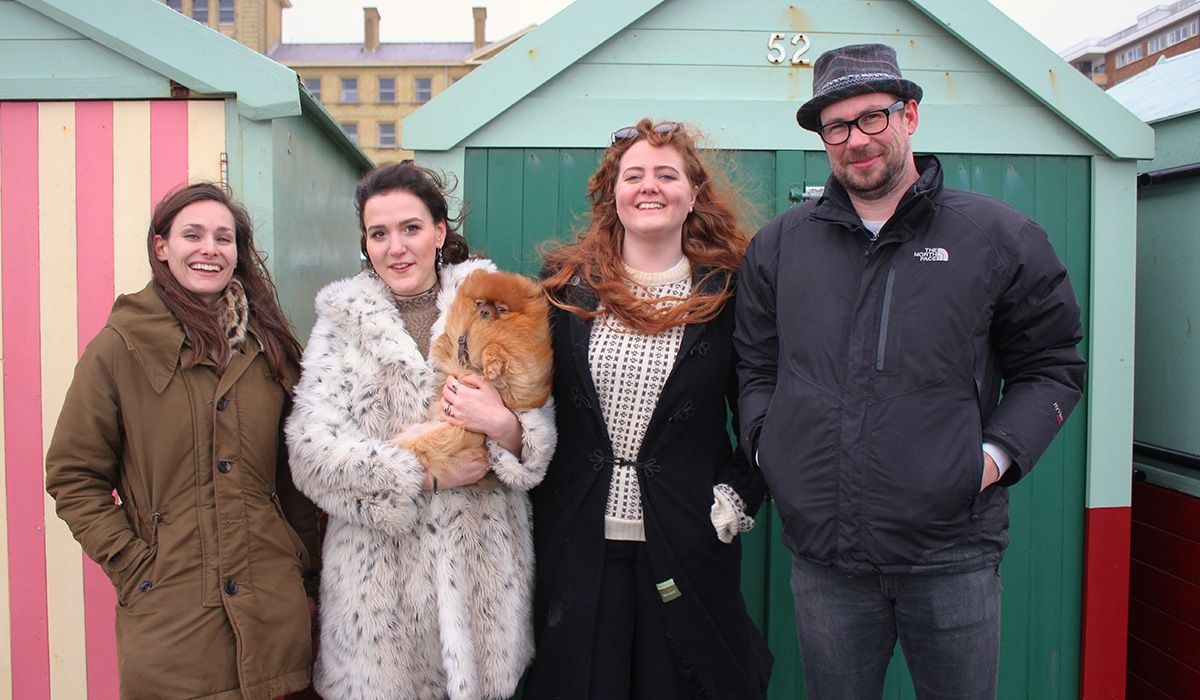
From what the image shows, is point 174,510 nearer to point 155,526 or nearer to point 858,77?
point 155,526

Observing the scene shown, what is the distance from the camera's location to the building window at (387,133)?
4134 centimetres

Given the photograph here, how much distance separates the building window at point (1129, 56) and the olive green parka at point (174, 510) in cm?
2983

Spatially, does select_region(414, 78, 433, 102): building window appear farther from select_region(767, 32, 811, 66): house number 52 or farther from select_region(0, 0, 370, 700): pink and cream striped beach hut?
select_region(767, 32, 811, 66): house number 52

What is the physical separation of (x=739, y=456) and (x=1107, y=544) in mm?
1888

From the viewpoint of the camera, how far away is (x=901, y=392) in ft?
5.99

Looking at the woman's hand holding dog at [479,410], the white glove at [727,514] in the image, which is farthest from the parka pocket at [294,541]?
the white glove at [727,514]

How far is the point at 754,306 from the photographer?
2129mm

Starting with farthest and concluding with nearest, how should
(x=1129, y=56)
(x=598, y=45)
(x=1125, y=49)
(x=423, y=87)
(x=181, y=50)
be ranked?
1. (x=423, y=87)
2. (x=1129, y=56)
3. (x=1125, y=49)
4. (x=598, y=45)
5. (x=181, y=50)

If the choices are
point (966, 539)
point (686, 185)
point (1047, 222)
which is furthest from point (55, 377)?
point (1047, 222)

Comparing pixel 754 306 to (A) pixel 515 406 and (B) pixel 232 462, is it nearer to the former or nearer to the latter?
(A) pixel 515 406

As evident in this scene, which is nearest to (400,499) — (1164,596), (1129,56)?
(1164,596)

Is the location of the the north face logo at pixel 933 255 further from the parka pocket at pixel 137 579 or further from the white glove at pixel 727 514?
the parka pocket at pixel 137 579

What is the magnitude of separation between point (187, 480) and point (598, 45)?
204 cm

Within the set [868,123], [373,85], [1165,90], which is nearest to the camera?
[868,123]
